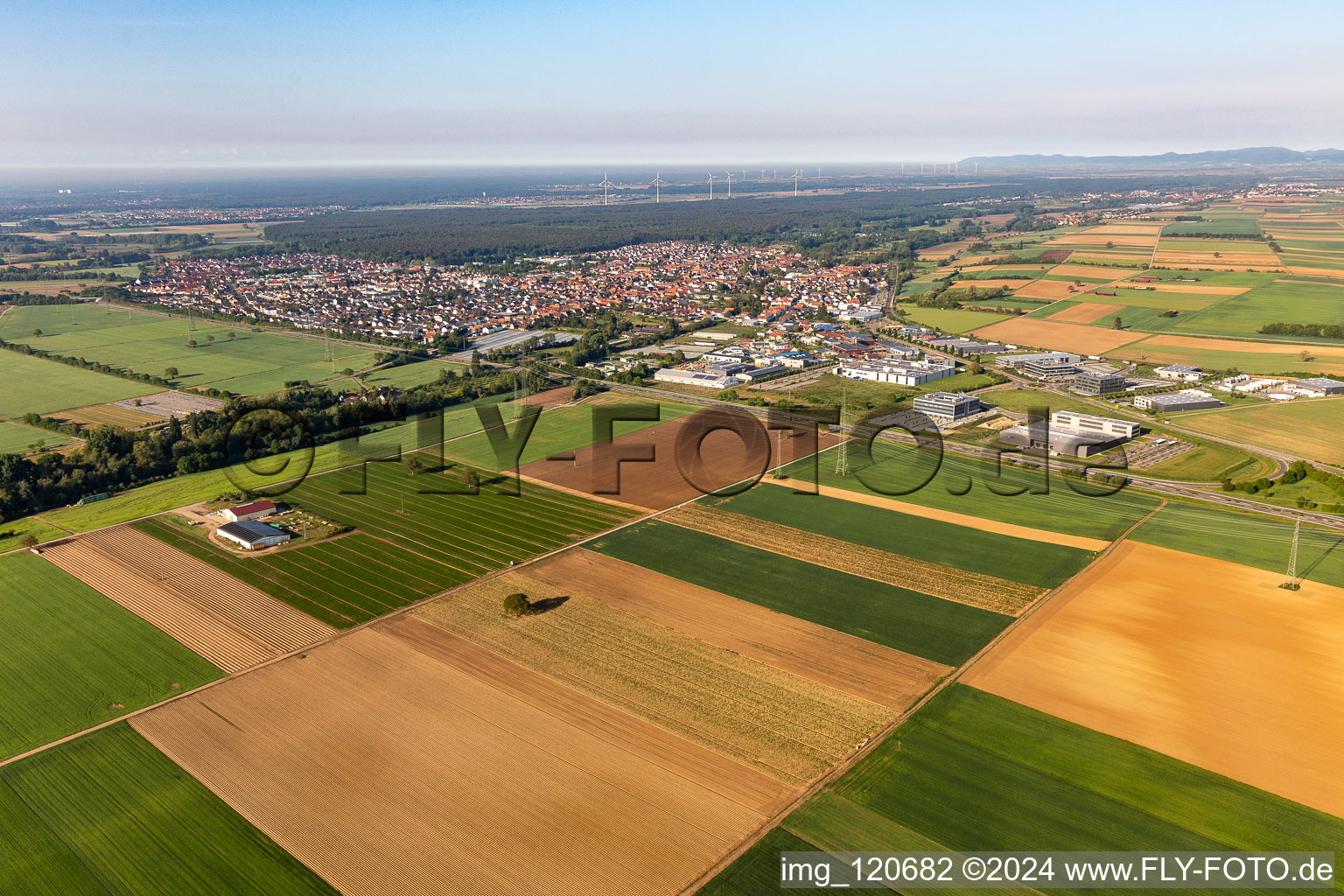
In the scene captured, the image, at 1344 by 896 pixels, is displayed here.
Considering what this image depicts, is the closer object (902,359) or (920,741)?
(920,741)

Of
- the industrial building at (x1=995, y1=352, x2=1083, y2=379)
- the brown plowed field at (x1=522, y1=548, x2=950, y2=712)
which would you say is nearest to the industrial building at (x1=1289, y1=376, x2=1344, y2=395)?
the industrial building at (x1=995, y1=352, x2=1083, y2=379)

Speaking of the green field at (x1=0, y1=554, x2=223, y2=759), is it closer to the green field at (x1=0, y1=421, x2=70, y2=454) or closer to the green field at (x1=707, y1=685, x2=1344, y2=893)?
the green field at (x1=707, y1=685, x2=1344, y2=893)

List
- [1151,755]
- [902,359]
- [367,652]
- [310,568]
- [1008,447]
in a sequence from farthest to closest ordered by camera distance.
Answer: [902,359] < [1008,447] < [310,568] < [367,652] < [1151,755]

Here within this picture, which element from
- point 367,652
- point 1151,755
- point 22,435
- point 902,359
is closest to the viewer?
point 1151,755

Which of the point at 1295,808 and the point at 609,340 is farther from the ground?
the point at 609,340

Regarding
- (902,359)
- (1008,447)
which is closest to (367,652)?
(1008,447)

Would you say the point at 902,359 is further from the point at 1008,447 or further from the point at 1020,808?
the point at 1020,808
